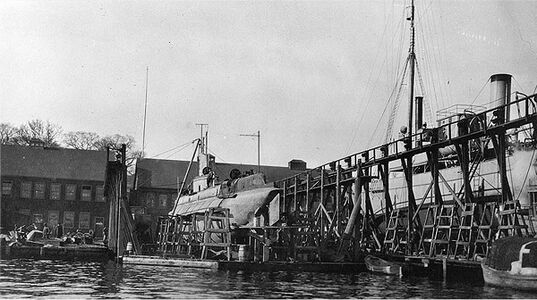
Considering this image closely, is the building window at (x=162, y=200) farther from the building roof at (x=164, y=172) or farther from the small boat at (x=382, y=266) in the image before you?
the small boat at (x=382, y=266)

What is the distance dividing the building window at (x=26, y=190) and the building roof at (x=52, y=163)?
91 centimetres

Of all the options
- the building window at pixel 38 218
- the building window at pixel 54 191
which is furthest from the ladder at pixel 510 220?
the building window at pixel 54 191

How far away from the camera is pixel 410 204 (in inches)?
1118

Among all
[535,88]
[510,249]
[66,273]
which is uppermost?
→ [535,88]

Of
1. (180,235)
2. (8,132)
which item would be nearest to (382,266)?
(180,235)

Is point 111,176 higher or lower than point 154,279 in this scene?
higher

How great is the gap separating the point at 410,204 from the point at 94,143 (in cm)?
6805

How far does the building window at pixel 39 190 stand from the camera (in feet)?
218

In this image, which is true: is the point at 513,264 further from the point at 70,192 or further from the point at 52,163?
the point at 52,163

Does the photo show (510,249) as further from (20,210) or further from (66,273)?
(20,210)

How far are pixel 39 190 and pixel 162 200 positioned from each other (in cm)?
1324

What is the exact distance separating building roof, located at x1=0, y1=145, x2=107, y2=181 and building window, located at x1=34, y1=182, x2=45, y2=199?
88 cm

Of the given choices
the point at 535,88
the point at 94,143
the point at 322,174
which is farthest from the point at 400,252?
the point at 94,143

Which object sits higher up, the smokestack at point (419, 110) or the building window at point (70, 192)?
the smokestack at point (419, 110)
